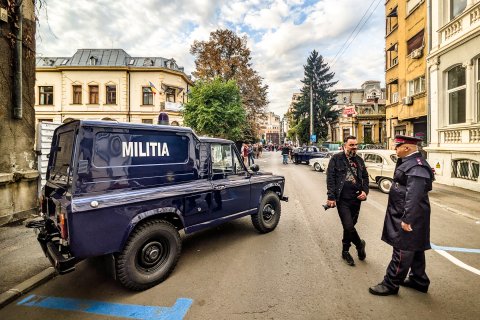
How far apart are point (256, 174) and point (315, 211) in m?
2.71

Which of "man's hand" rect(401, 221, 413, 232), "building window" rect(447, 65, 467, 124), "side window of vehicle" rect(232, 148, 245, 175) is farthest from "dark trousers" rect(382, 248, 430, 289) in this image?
"building window" rect(447, 65, 467, 124)

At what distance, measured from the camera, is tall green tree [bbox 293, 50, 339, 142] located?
136 ft

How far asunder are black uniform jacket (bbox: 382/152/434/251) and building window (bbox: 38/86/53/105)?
3472cm

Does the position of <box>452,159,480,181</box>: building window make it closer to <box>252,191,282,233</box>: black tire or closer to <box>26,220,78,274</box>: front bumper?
<box>252,191,282,233</box>: black tire

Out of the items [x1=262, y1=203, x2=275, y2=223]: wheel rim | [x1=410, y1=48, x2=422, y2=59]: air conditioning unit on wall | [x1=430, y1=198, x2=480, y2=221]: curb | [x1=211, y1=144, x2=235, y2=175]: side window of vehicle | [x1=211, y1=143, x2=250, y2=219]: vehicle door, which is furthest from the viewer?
[x1=410, y1=48, x2=422, y2=59]: air conditioning unit on wall

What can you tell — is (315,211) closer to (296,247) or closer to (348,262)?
(296,247)

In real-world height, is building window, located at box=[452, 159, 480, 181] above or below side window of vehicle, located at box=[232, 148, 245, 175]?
below

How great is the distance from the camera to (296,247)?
4.48 m

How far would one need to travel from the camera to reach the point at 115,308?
9.37ft

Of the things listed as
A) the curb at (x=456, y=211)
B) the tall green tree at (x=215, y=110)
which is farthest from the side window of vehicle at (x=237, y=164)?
the tall green tree at (x=215, y=110)

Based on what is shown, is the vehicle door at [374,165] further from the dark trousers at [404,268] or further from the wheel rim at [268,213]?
the dark trousers at [404,268]

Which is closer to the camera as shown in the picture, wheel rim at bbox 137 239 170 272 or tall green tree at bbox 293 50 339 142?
wheel rim at bbox 137 239 170 272

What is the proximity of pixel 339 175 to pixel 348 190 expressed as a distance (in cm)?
26

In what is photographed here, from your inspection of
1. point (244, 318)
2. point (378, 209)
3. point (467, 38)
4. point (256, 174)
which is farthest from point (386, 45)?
point (244, 318)
